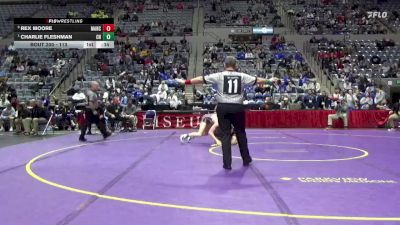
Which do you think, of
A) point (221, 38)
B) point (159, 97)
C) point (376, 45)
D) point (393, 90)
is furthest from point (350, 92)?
point (221, 38)

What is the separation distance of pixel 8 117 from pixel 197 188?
15.0m

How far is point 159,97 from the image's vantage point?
21.3 metres

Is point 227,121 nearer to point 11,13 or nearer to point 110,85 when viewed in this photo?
point 110,85

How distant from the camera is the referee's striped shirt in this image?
7.16m

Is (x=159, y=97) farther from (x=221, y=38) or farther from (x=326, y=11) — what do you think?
(x=326, y=11)

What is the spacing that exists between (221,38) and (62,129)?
51.0ft

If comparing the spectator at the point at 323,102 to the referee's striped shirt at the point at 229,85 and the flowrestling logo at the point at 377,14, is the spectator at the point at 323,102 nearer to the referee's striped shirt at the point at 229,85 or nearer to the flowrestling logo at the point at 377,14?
the referee's striped shirt at the point at 229,85

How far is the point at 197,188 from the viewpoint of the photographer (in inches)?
221

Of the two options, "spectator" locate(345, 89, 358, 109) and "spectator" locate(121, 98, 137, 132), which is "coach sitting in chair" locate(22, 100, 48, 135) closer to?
"spectator" locate(121, 98, 137, 132)

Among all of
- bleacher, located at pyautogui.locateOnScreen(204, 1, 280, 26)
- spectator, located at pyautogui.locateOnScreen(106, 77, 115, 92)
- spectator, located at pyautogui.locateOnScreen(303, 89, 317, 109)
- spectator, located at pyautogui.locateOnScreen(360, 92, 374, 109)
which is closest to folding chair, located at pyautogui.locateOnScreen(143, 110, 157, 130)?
spectator, located at pyautogui.locateOnScreen(106, 77, 115, 92)

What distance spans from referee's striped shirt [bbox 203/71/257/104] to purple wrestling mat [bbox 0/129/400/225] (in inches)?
43.7

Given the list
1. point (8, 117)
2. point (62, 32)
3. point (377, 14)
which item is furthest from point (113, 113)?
point (377, 14)

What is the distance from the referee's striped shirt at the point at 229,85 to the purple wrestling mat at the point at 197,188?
1109 mm

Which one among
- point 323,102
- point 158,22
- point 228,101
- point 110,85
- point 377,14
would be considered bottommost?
point 323,102
